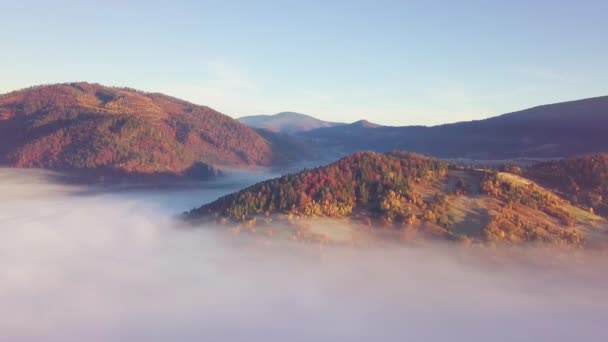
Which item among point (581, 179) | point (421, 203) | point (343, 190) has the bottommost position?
point (421, 203)

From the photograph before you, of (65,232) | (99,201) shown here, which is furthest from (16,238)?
(99,201)

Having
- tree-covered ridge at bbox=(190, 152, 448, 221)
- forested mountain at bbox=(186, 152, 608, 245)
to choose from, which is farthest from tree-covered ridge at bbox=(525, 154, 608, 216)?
tree-covered ridge at bbox=(190, 152, 448, 221)

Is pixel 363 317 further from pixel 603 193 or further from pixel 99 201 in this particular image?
pixel 99 201

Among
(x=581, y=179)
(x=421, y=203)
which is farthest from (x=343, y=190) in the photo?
(x=581, y=179)

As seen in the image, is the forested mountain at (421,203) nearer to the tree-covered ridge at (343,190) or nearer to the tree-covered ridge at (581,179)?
the tree-covered ridge at (343,190)

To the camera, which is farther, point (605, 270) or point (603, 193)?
point (603, 193)

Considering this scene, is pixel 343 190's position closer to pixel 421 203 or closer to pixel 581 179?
pixel 421 203
